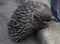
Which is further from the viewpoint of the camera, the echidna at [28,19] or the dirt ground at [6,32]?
the echidna at [28,19]

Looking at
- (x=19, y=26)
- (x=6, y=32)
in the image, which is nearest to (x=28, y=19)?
(x=19, y=26)

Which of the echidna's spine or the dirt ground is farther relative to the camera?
the echidna's spine

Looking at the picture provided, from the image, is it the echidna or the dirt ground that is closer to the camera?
the dirt ground

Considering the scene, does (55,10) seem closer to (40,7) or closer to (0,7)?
(40,7)

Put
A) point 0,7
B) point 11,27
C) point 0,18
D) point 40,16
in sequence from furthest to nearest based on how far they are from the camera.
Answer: point 0,7 → point 0,18 → point 11,27 → point 40,16

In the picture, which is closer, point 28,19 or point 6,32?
point 28,19

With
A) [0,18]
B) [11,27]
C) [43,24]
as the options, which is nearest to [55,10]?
[43,24]

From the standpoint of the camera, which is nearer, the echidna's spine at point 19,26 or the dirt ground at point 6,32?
the dirt ground at point 6,32

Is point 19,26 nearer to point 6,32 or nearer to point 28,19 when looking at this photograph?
point 28,19
